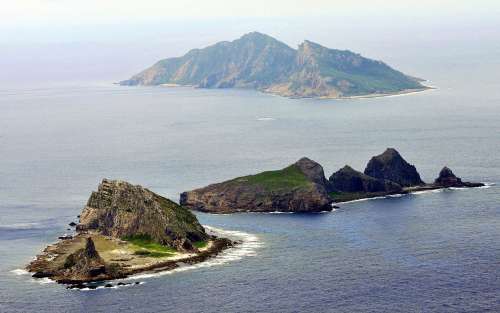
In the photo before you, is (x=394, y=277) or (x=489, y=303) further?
(x=394, y=277)

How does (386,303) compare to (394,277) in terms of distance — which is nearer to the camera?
(386,303)

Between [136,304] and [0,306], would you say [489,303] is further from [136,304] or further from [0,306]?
[0,306]

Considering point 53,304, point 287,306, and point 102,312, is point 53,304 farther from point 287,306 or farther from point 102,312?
point 287,306

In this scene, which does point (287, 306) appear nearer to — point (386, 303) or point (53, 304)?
point (386, 303)

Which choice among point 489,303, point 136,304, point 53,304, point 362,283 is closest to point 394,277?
point 362,283

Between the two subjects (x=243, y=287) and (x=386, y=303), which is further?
(x=243, y=287)

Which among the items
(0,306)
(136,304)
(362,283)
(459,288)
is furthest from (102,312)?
(459,288)

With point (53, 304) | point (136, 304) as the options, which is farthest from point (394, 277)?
point (53, 304)
